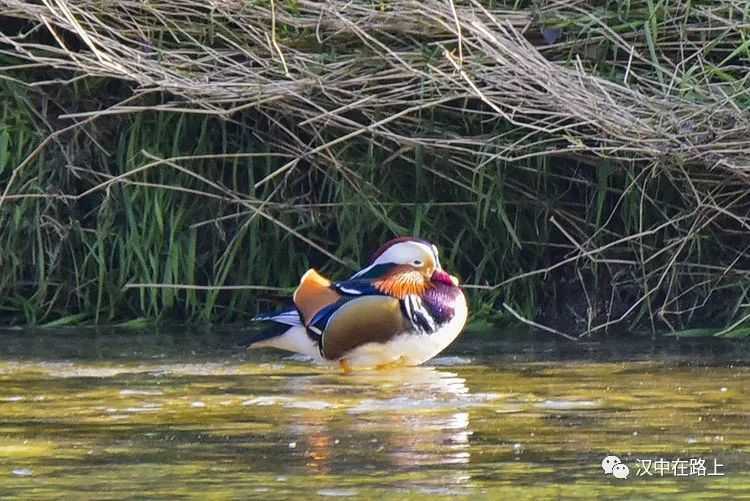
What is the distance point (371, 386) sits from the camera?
18.7ft

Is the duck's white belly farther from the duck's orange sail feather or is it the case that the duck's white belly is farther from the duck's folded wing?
the duck's orange sail feather

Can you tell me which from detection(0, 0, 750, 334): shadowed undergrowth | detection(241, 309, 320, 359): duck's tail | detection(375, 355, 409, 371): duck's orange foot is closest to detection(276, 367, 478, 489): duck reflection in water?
detection(375, 355, 409, 371): duck's orange foot

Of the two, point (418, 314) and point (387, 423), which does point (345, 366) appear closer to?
point (418, 314)

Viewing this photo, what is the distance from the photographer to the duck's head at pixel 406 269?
6.21m

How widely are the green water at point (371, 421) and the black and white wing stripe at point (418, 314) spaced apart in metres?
0.15

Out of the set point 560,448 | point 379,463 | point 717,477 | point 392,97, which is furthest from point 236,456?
point 392,97

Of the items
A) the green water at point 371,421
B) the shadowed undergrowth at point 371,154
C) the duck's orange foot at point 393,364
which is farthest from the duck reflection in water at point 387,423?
the shadowed undergrowth at point 371,154

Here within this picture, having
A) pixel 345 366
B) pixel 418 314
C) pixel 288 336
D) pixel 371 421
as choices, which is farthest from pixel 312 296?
pixel 371 421

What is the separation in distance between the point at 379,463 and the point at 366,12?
110 inches

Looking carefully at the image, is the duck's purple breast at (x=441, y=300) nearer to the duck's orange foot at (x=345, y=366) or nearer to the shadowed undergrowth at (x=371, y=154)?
the duck's orange foot at (x=345, y=366)

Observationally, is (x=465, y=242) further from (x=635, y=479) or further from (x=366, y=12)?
(x=635, y=479)

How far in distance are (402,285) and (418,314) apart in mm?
149

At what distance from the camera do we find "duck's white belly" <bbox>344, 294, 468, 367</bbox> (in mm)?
6078

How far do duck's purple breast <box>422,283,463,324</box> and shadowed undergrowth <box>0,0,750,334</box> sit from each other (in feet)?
1.65
